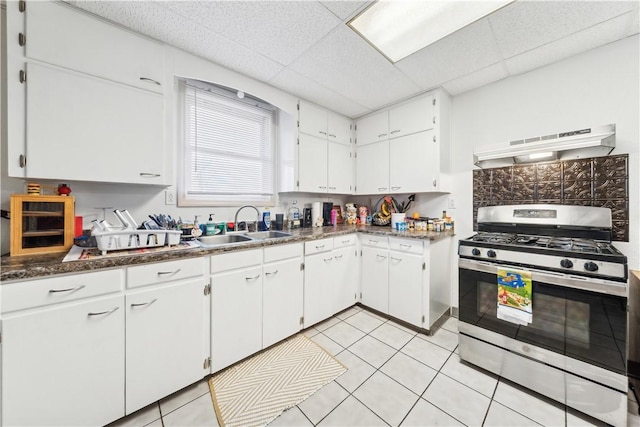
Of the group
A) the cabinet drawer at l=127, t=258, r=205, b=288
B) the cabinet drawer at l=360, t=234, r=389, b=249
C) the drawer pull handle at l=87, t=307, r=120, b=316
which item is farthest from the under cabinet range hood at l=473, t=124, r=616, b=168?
the drawer pull handle at l=87, t=307, r=120, b=316

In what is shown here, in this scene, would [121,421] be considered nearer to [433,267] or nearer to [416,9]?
[433,267]

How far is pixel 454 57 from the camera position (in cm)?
190

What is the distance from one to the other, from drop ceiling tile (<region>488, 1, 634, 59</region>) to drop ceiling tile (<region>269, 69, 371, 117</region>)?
1.42 meters

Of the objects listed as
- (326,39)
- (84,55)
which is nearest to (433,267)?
(326,39)

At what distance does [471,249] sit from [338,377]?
137cm

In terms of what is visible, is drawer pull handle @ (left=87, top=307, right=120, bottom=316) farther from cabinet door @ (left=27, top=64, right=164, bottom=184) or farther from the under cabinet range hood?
the under cabinet range hood

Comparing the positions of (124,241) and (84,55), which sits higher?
(84,55)

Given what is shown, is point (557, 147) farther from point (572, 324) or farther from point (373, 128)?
point (373, 128)

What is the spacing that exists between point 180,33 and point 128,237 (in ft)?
4.82

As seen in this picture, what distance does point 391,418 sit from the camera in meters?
1.32

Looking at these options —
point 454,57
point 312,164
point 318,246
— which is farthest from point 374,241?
point 454,57

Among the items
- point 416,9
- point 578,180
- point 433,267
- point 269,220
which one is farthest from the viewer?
point 269,220

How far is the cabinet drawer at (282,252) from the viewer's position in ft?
6.00

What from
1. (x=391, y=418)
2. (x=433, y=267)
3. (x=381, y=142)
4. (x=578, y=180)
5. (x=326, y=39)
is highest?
(x=326, y=39)
